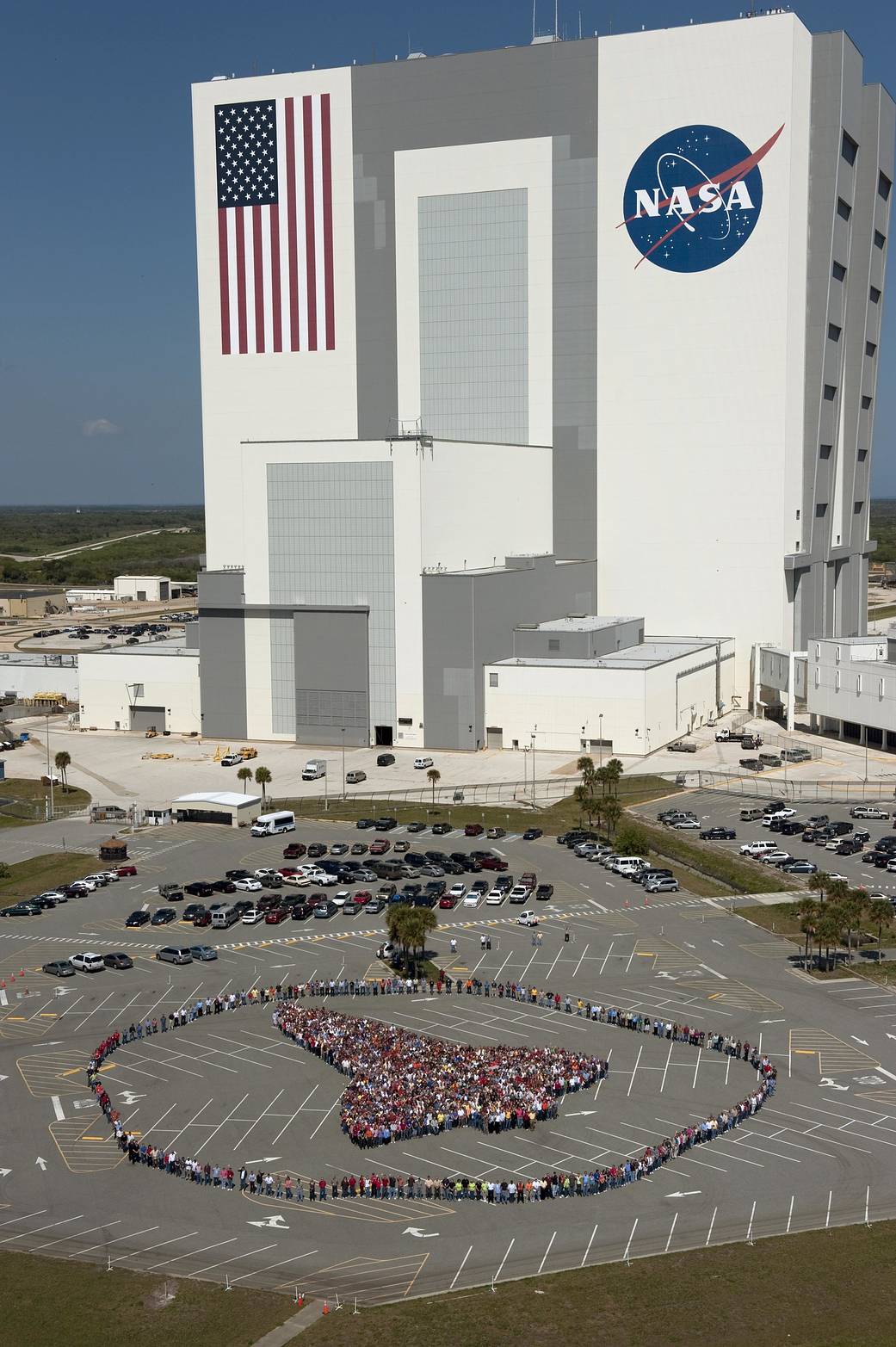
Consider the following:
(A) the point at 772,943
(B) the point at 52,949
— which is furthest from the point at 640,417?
(B) the point at 52,949

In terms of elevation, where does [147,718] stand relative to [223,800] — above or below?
above

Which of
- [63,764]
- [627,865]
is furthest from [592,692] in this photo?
[63,764]

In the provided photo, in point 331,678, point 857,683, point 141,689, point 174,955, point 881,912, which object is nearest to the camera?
point 881,912

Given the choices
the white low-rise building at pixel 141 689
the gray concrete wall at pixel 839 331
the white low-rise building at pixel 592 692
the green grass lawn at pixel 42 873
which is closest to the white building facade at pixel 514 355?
the gray concrete wall at pixel 839 331

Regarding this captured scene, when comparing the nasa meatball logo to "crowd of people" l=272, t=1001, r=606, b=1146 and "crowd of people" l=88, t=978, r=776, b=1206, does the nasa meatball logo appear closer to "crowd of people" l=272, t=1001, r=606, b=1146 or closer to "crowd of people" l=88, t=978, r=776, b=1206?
"crowd of people" l=88, t=978, r=776, b=1206

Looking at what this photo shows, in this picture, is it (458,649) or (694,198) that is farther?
(694,198)

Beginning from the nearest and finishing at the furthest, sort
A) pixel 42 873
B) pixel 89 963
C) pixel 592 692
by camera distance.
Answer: pixel 89 963, pixel 42 873, pixel 592 692

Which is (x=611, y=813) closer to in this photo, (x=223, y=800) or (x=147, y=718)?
(x=223, y=800)
